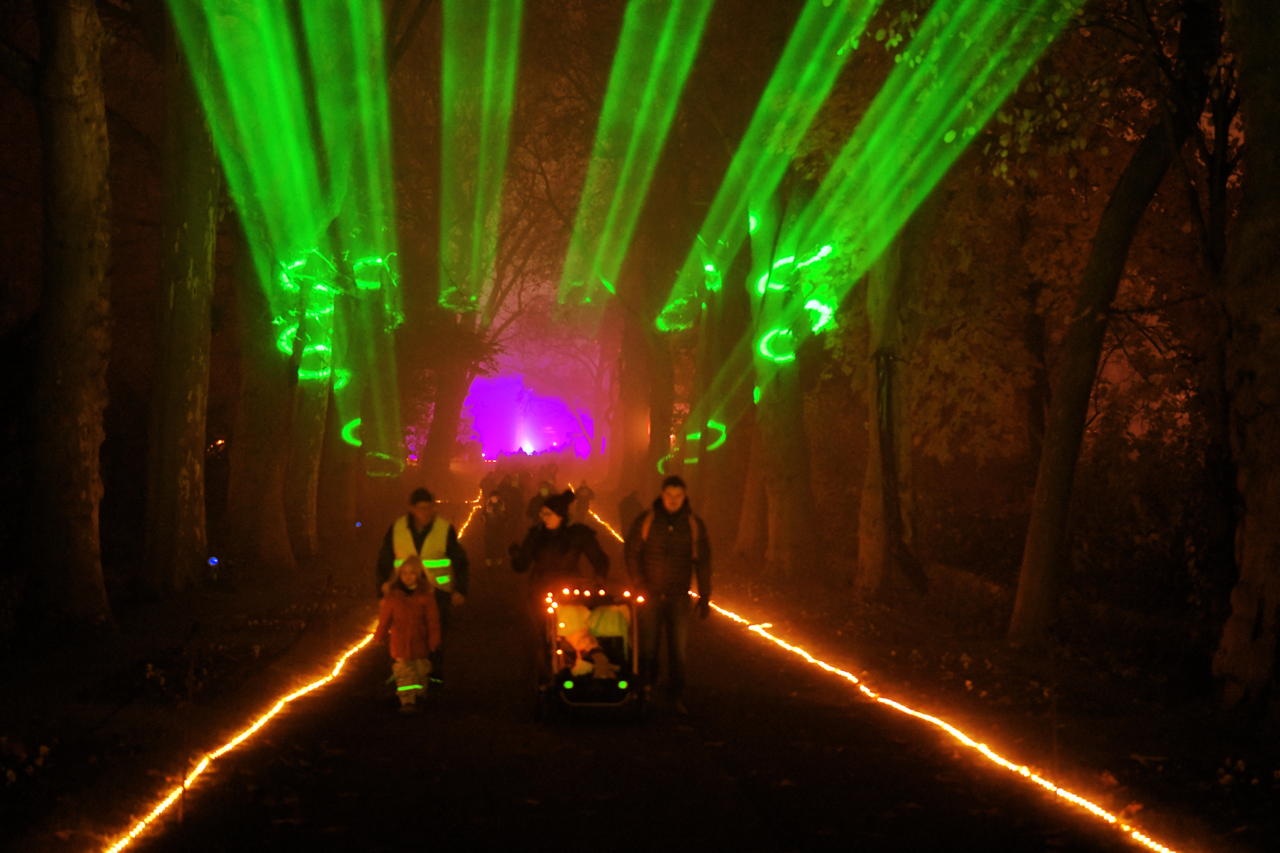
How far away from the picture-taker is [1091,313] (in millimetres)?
14852

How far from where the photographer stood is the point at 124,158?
93.4 feet

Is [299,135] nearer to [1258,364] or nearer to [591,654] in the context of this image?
[591,654]

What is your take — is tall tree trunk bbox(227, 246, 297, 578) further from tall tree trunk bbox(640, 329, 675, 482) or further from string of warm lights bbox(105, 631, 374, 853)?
tall tree trunk bbox(640, 329, 675, 482)

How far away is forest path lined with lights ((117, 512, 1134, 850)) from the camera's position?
7215 mm

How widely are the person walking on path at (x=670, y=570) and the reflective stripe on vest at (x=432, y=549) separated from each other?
5.05ft

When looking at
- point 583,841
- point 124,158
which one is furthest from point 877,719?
point 124,158

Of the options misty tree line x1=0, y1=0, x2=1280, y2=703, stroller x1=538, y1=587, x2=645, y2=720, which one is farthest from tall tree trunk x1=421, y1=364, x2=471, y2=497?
stroller x1=538, y1=587, x2=645, y2=720

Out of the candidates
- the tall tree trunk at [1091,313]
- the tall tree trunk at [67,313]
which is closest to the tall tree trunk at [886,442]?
the tall tree trunk at [1091,313]

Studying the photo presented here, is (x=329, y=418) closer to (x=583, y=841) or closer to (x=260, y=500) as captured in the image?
(x=260, y=500)

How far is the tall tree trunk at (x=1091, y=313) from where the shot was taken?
42.4 feet

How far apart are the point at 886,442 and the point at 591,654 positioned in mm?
11187

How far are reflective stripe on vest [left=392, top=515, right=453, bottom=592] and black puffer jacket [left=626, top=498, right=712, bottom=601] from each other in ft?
5.06

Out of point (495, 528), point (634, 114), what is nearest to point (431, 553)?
point (495, 528)

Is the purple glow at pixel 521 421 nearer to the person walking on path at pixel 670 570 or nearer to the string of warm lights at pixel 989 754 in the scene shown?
the string of warm lights at pixel 989 754
